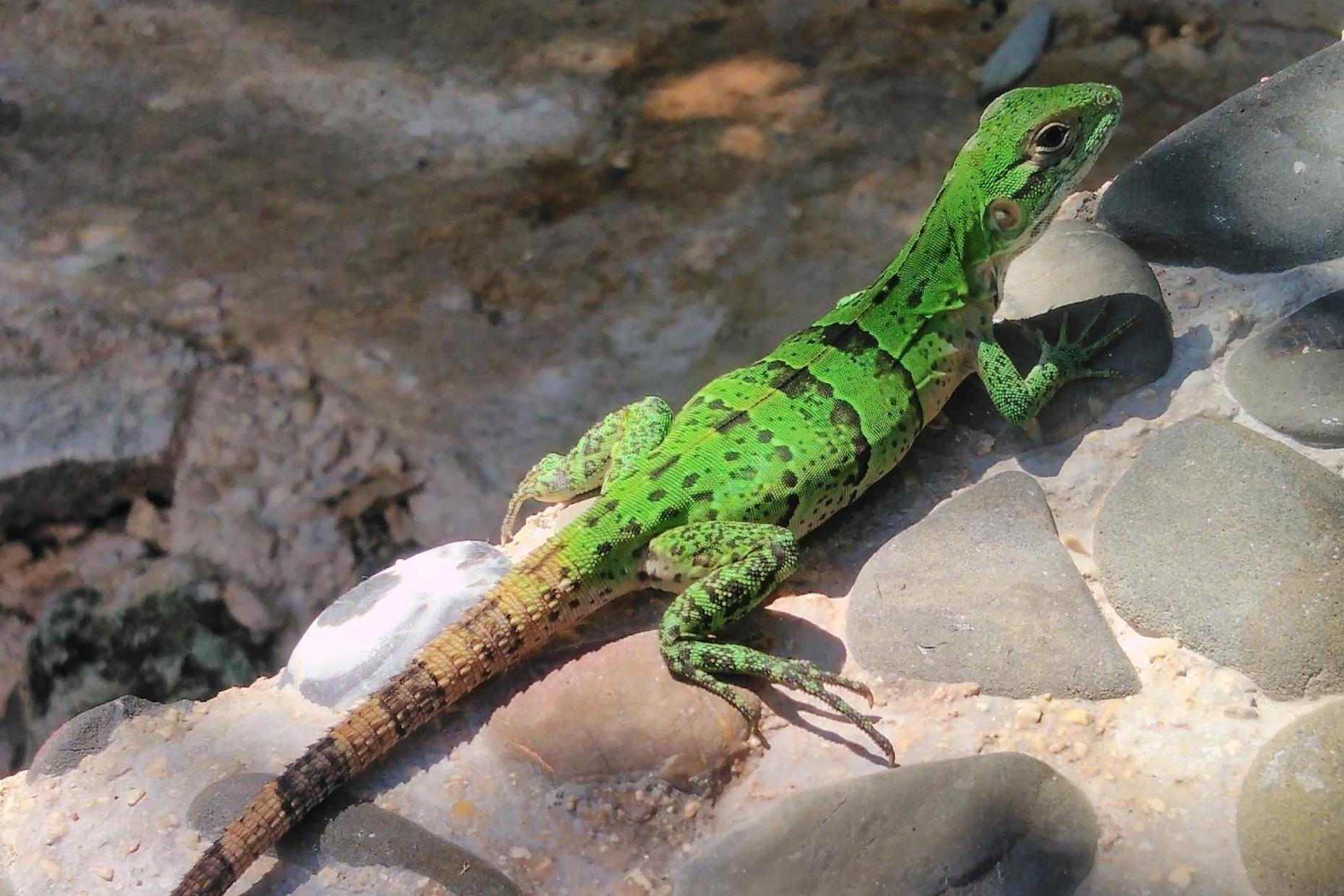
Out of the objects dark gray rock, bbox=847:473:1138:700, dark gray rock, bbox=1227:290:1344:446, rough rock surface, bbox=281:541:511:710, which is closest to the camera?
dark gray rock, bbox=847:473:1138:700

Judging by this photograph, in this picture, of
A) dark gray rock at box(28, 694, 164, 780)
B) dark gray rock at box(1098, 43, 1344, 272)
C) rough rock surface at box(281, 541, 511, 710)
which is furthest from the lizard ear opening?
dark gray rock at box(28, 694, 164, 780)

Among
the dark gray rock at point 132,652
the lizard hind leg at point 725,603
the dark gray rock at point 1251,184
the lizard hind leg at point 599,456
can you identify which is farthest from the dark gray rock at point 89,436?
the dark gray rock at point 1251,184

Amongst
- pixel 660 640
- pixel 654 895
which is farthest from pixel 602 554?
pixel 654 895

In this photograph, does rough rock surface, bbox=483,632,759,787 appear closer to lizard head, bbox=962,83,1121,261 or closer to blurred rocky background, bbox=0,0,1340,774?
blurred rocky background, bbox=0,0,1340,774

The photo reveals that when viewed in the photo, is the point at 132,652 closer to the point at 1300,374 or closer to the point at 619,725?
the point at 619,725

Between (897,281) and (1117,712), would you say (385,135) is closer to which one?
(897,281)

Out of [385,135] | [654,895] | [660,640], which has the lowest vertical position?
[654,895]

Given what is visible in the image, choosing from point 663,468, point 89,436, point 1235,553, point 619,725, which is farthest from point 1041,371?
point 89,436
